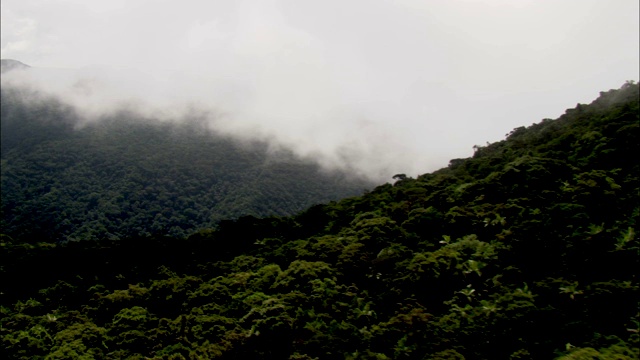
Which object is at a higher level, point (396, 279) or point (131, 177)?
point (131, 177)

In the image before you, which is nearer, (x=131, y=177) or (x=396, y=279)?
(x=396, y=279)

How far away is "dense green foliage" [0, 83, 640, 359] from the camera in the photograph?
68.3 ft

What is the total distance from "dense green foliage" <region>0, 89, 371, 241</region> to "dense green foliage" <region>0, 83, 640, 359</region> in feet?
191

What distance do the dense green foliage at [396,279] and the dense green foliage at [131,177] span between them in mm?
58343

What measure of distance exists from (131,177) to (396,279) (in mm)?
109950

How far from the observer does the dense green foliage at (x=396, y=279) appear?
819 inches

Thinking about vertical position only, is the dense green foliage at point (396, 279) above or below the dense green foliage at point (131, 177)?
below

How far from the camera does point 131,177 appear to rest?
407 ft

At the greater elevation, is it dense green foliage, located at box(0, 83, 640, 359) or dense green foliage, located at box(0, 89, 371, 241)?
dense green foliage, located at box(0, 89, 371, 241)

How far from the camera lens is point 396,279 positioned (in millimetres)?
26672

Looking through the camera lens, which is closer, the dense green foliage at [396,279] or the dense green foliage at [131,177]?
the dense green foliage at [396,279]

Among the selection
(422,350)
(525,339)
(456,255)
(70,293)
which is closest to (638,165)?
(456,255)

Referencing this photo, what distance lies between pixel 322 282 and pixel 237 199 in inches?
3940

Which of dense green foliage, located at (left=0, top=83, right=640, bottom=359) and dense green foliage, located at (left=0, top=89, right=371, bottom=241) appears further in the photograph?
dense green foliage, located at (left=0, top=89, right=371, bottom=241)
